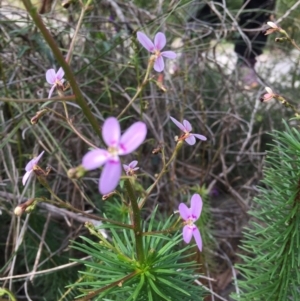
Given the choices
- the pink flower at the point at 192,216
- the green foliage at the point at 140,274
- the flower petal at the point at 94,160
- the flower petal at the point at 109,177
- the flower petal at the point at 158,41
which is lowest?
the green foliage at the point at 140,274

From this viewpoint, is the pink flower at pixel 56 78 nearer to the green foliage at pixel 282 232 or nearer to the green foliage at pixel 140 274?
the green foliage at pixel 140 274

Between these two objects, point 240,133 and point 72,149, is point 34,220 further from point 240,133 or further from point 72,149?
point 240,133

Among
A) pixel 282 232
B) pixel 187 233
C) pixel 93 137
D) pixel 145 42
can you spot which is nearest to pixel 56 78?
pixel 145 42

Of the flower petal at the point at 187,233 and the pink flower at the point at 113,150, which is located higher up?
the pink flower at the point at 113,150

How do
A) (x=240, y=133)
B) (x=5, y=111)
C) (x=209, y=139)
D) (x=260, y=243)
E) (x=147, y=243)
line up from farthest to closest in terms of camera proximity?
(x=240, y=133) < (x=209, y=139) < (x=5, y=111) < (x=260, y=243) < (x=147, y=243)

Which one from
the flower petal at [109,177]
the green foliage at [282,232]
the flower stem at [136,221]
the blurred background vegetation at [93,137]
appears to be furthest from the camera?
the blurred background vegetation at [93,137]

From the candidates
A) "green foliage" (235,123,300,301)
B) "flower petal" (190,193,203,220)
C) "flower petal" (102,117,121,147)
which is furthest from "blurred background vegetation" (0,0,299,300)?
"flower petal" (102,117,121,147)

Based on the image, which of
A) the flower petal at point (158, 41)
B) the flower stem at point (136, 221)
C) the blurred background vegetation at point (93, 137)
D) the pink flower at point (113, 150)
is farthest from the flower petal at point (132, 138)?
the blurred background vegetation at point (93, 137)

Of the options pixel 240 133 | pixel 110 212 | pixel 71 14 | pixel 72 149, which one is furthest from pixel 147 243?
pixel 240 133

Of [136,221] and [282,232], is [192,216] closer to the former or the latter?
[136,221]
